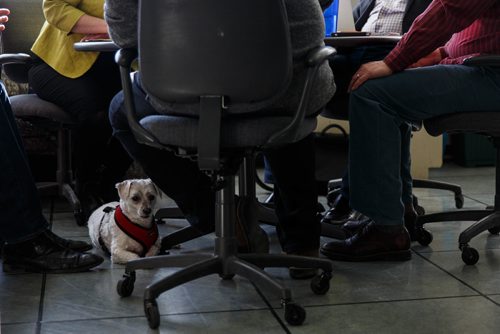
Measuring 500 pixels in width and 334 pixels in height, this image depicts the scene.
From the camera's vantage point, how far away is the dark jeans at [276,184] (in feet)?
7.55

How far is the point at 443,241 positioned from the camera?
2.88m

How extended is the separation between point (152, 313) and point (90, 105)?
1509 mm

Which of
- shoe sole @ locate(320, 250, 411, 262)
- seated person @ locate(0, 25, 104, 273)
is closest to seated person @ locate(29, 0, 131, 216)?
seated person @ locate(0, 25, 104, 273)

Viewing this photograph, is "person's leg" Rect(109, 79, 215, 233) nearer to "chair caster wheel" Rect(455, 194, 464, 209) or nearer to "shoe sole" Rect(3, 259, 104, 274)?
"shoe sole" Rect(3, 259, 104, 274)

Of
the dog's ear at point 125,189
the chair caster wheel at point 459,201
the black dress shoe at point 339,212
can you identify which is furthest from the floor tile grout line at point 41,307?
the chair caster wheel at point 459,201

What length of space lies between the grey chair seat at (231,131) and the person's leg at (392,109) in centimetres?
57

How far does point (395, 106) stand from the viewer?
2471mm

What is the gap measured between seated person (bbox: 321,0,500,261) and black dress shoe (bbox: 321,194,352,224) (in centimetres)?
59

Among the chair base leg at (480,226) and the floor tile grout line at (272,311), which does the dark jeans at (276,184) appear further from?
the chair base leg at (480,226)

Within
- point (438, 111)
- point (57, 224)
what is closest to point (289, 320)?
point (438, 111)

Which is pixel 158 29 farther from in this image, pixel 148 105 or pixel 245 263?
pixel 245 263

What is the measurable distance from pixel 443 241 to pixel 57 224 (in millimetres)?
1564

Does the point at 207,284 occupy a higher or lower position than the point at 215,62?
lower

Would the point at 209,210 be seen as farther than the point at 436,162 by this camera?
No
